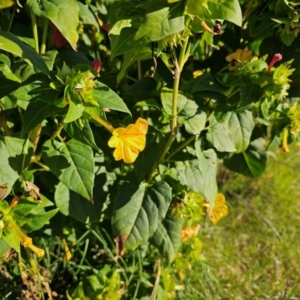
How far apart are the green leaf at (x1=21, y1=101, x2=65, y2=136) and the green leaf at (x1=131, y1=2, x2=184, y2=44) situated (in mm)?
255

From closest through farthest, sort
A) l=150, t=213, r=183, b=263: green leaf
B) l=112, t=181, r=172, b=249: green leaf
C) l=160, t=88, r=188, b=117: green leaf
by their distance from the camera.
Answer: l=160, t=88, r=188, b=117: green leaf → l=112, t=181, r=172, b=249: green leaf → l=150, t=213, r=183, b=263: green leaf

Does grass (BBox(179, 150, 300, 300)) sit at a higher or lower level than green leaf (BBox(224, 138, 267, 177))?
lower

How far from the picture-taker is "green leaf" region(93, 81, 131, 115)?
102 centimetres

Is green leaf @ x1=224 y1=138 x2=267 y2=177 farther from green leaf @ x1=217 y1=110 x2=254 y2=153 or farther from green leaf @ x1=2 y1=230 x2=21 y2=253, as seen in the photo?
green leaf @ x1=2 y1=230 x2=21 y2=253

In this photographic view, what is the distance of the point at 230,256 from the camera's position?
197 cm

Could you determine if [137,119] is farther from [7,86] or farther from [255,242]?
[255,242]

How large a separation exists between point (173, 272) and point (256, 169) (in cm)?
50

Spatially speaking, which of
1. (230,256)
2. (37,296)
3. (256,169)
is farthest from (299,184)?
(37,296)

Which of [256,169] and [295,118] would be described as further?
[256,169]

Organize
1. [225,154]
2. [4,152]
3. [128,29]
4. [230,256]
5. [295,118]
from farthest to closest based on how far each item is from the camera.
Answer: [230,256], [225,154], [295,118], [4,152], [128,29]

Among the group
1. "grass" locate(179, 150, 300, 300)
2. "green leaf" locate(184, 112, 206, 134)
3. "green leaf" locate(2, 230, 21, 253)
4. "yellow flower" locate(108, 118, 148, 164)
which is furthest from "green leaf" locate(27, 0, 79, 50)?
"grass" locate(179, 150, 300, 300)

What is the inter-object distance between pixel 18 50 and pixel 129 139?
0.35 m

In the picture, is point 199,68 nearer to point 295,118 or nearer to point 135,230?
point 295,118

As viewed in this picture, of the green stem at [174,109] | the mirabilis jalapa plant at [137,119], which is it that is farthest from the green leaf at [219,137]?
the green stem at [174,109]
